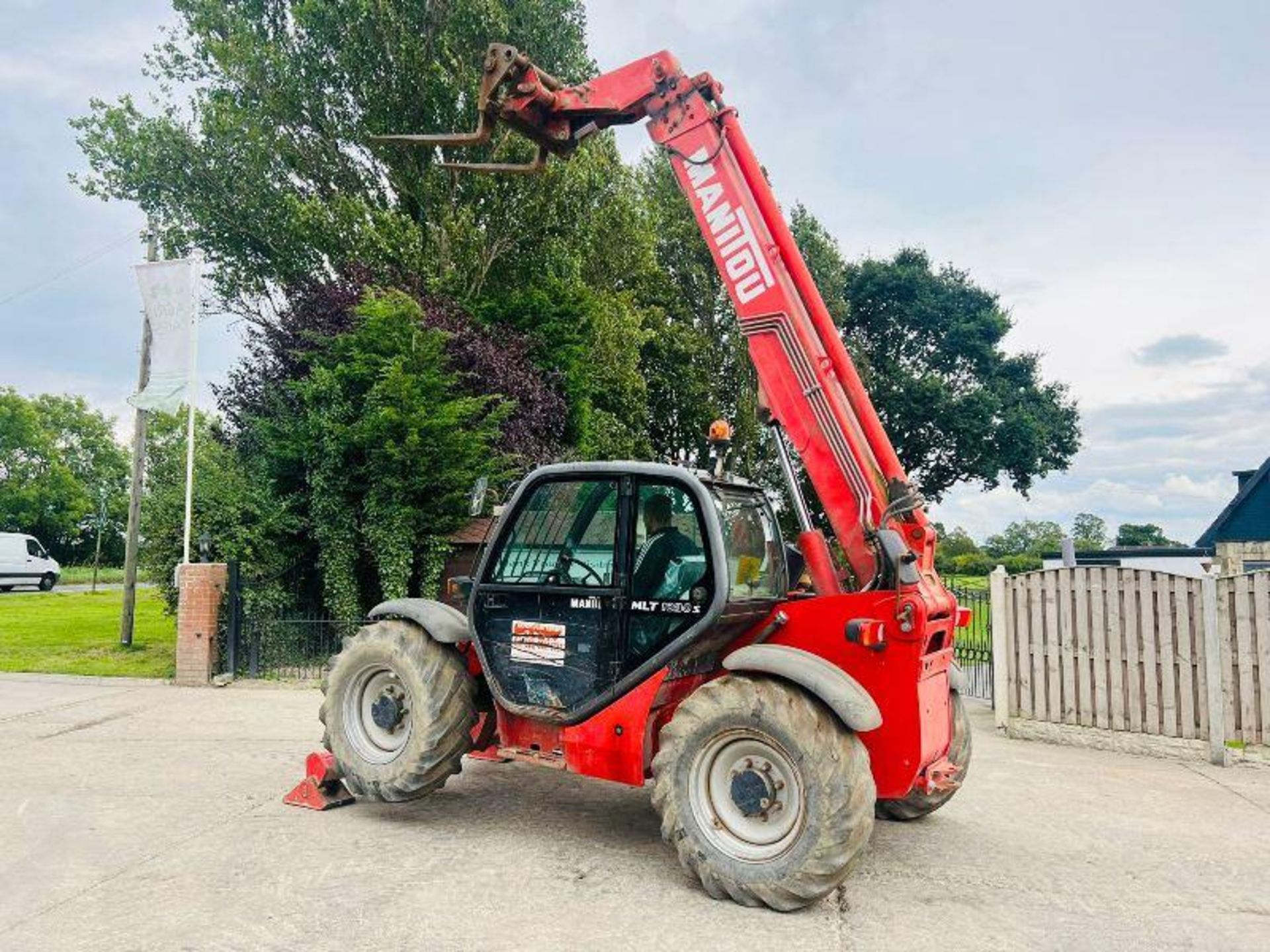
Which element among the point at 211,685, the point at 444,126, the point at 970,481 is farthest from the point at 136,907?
the point at 970,481

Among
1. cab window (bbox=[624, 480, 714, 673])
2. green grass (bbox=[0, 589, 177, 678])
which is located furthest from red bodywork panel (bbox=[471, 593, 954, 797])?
green grass (bbox=[0, 589, 177, 678])

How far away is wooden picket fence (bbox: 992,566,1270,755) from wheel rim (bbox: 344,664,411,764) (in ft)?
19.6

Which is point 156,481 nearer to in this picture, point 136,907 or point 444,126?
point 444,126

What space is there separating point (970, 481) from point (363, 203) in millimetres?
25788

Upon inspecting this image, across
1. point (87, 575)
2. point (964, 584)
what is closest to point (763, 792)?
A: point (964, 584)

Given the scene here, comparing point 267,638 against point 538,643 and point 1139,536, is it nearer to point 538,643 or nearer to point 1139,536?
point 538,643

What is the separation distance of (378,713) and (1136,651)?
6543mm

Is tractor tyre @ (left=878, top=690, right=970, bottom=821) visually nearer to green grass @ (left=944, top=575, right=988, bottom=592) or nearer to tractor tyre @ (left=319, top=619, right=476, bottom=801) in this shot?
tractor tyre @ (left=319, top=619, right=476, bottom=801)

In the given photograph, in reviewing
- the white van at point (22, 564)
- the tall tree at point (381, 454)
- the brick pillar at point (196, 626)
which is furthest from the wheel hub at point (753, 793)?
the white van at point (22, 564)

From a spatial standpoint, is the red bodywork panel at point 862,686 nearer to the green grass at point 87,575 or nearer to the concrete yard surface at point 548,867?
the concrete yard surface at point 548,867

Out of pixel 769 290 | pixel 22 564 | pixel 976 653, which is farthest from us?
pixel 22 564

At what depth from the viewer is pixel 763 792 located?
4125mm

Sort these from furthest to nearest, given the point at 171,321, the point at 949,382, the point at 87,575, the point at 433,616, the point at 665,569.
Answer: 1. the point at 87,575
2. the point at 949,382
3. the point at 171,321
4. the point at 433,616
5. the point at 665,569

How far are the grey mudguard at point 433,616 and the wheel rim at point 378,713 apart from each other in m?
0.35
